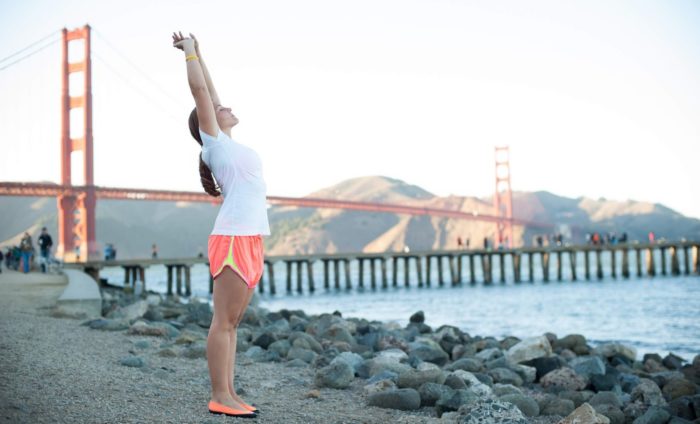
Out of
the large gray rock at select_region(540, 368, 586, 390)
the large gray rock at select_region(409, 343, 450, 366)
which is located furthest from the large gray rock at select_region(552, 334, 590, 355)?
the large gray rock at select_region(540, 368, 586, 390)

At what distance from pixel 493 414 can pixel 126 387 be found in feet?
5.98

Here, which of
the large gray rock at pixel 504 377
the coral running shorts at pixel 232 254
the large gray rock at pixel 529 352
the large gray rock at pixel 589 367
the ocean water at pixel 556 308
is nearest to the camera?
the coral running shorts at pixel 232 254

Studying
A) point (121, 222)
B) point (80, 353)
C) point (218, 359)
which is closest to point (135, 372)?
point (80, 353)

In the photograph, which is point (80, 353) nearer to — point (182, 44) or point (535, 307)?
point (182, 44)

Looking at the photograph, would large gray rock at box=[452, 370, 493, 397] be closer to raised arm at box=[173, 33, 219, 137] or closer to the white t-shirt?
the white t-shirt

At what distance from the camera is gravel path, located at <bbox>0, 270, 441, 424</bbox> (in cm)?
327

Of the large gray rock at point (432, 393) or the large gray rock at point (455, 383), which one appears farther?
the large gray rock at point (455, 383)

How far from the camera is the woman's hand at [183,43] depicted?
3.31 m

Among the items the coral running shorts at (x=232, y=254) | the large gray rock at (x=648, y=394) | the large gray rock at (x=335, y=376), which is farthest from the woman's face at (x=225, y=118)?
the large gray rock at (x=648, y=394)

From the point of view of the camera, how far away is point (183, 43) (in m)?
3.33

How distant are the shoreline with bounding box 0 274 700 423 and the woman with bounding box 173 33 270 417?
0.43 meters

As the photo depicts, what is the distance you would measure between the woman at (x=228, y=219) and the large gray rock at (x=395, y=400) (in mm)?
1312

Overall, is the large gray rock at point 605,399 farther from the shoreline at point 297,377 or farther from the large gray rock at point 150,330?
the large gray rock at point 150,330

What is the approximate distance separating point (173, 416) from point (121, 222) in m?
100
